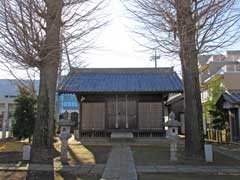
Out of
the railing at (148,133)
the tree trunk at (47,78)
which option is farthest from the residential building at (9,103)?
the tree trunk at (47,78)

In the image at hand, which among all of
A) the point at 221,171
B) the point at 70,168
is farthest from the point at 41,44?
the point at 221,171

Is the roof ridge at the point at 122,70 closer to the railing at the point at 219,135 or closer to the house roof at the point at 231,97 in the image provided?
the house roof at the point at 231,97

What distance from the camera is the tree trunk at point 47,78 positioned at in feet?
33.7

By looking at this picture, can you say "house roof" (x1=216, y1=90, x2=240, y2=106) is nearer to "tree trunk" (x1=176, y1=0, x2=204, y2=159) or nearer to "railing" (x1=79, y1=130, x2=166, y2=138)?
"railing" (x1=79, y1=130, x2=166, y2=138)

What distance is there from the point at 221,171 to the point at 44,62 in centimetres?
665

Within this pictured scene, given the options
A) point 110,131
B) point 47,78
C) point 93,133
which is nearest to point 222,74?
point 110,131

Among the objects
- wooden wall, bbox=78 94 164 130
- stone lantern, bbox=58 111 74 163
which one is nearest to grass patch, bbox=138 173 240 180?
stone lantern, bbox=58 111 74 163

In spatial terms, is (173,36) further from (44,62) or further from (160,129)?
(160,129)

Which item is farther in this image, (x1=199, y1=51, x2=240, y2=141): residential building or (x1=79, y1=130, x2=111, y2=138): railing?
(x1=199, y1=51, x2=240, y2=141): residential building

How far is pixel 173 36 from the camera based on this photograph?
11531 millimetres

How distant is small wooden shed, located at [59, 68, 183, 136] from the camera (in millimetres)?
21672

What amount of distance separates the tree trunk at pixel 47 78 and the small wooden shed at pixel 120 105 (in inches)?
405

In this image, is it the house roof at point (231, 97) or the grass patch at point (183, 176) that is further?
the house roof at point (231, 97)

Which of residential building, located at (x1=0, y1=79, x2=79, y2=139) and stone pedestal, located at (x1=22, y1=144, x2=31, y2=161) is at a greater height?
residential building, located at (x1=0, y1=79, x2=79, y2=139)
